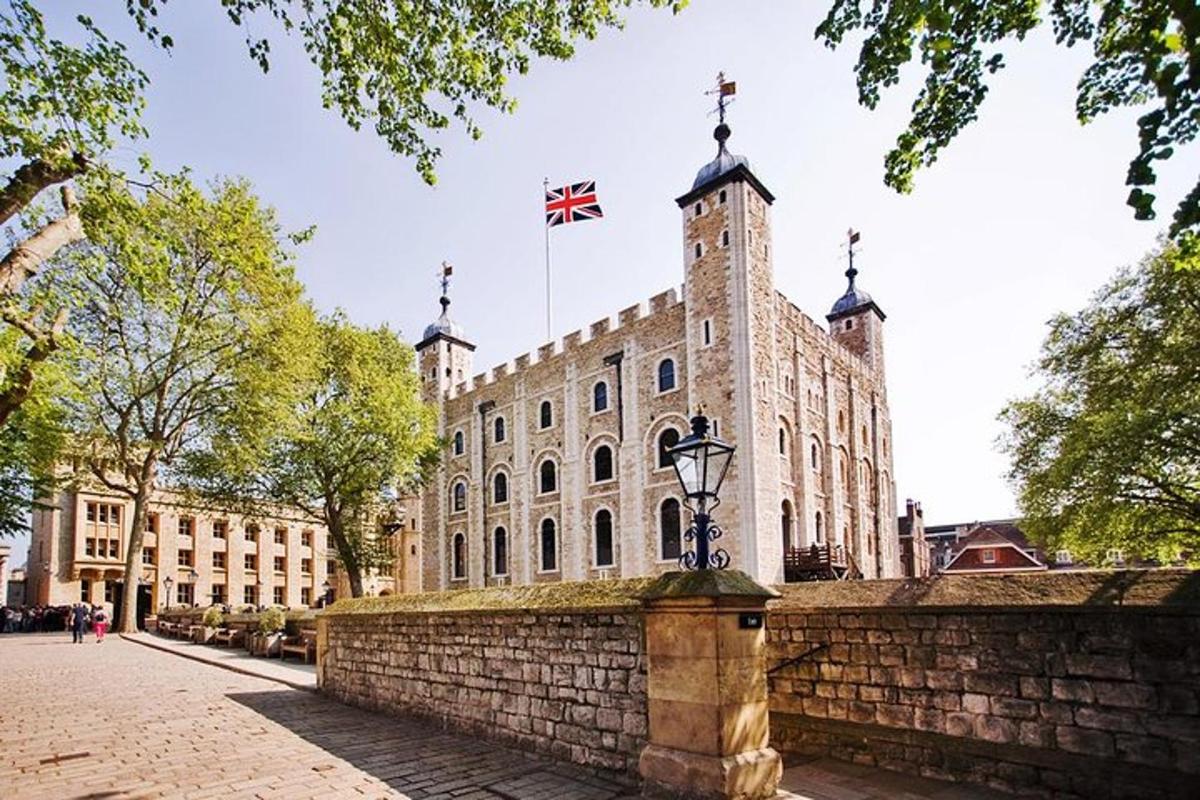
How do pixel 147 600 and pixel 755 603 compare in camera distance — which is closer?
pixel 755 603

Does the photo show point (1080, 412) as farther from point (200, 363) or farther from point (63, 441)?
point (63, 441)

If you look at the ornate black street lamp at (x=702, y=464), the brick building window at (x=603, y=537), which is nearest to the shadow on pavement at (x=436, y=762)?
the ornate black street lamp at (x=702, y=464)

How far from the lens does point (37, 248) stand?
301 inches

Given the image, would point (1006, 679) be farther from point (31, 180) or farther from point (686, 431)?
point (686, 431)

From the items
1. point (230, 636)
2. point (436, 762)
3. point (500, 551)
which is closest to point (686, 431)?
point (500, 551)

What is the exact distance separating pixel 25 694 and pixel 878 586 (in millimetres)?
13898

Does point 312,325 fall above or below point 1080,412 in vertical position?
above

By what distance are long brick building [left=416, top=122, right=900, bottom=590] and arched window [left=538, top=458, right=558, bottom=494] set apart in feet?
0.25

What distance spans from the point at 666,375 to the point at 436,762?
71.1 feet

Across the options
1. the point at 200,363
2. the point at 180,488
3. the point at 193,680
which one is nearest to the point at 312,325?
the point at 200,363

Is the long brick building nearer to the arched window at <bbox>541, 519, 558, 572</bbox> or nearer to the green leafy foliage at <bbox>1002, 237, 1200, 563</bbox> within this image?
the arched window at <bbox>541, 519, 558, 572</bbox>

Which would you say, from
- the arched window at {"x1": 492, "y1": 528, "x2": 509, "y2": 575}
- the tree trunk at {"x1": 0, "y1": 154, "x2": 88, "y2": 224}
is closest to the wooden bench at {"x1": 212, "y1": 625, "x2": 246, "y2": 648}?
the arched window at {"x1": 492, "y1": 528, "x2": 509, "y2": 575}

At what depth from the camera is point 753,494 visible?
23.3m

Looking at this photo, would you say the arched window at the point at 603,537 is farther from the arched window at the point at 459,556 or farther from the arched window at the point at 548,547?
the arched window at the point at 459,556
